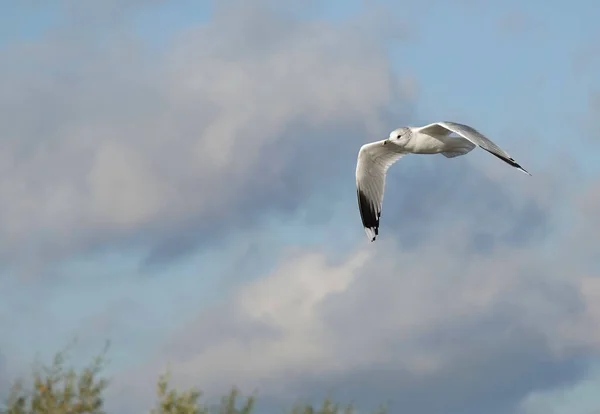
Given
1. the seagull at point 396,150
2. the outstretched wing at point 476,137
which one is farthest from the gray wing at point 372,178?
the outstretched wing at point 476,137

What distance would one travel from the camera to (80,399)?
31.8 ft

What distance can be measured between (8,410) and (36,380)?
1.35 ft

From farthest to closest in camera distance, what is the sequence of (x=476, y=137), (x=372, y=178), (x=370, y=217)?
(x=370, y=217) < (x=372, y=178) < (x=476, y=137)

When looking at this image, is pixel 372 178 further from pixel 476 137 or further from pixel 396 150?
pixel 476 137

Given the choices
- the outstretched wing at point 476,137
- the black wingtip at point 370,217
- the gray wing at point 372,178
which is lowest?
the outstretched wing at point 476,137

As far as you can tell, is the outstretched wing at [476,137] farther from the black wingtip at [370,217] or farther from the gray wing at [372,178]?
the black wingtip at [370,217]

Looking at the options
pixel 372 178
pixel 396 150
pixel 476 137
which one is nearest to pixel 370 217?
pixel 372 178

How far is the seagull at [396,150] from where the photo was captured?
1587 centimetres

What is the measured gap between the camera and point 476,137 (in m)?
15.5

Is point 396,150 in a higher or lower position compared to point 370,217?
higher

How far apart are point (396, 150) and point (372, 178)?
2.75ft

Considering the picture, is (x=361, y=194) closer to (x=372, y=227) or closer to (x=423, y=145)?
(x=372, y=227)

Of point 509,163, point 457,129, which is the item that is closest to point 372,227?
point 457,129

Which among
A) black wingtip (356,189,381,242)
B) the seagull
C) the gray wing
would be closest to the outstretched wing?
the seagull
